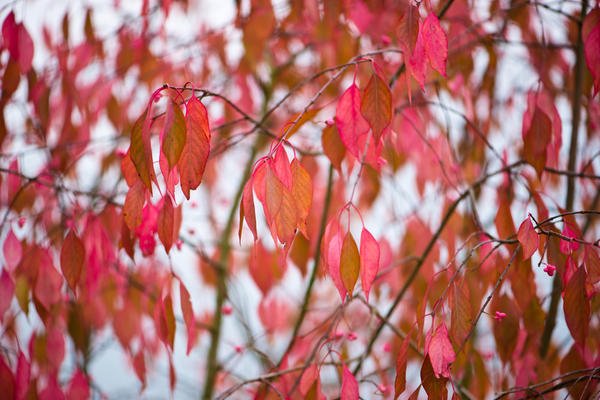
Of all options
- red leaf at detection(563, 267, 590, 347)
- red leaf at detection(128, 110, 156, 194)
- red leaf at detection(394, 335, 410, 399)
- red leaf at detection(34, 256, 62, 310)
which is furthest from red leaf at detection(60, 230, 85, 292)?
red leaf at detection(563, 267, 590, 347)

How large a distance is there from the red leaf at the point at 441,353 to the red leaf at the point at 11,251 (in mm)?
706

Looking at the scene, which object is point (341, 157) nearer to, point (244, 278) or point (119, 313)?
point (119, 313)

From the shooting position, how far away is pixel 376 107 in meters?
0.72

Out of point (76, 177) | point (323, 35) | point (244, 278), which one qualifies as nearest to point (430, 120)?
point (323, 35)

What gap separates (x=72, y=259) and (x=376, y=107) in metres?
0.53

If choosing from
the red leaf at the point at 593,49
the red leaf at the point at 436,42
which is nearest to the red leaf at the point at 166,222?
the red leaf at the point at 436,42

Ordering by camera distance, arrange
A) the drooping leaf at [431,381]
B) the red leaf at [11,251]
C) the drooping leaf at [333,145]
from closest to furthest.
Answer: the drooping leaf at [431,381], the drooping leaf at [333,145], the red leaf at [11,251]

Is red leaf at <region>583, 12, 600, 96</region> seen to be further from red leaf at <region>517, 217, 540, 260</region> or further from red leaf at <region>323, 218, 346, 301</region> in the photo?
red leaf at <region>323, 218, 346, 301</region>

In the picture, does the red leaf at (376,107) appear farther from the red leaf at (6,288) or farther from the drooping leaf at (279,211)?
the red leaf at (6,288)

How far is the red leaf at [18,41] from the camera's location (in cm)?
107

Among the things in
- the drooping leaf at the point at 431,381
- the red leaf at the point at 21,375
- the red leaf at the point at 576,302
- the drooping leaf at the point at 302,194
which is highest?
the drooping leaf at the point at 302,194

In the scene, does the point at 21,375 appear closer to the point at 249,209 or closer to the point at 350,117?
the point at 249,209

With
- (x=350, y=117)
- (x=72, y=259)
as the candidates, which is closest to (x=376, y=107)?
(x=350, y=117)

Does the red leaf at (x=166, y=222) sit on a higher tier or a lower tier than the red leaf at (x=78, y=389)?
higher
